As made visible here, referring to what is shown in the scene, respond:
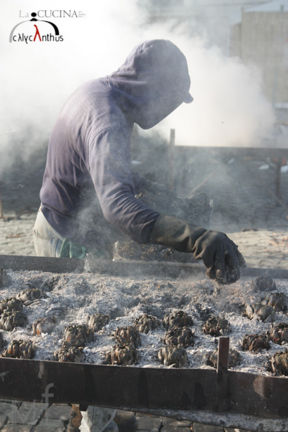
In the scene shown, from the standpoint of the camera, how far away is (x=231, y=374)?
186 centimetres

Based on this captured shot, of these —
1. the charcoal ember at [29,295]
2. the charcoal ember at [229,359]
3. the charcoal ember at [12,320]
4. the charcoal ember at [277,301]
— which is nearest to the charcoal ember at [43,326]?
the charcoal ember at [12,320]

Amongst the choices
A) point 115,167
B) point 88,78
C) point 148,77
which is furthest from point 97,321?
point 88,78

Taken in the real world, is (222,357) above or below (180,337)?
above

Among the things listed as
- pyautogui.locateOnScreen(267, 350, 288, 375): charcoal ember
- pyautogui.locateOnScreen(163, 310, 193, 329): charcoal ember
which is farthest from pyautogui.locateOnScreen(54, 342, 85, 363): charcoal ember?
pyautogui.locateOnScreen(267, 350, 288, 375): charcoal ember

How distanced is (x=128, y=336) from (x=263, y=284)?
38.6 inches

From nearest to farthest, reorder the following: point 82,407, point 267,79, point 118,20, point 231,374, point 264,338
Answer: point 231,374
point 82,407
point 264,338
point 118,20
point 267,79

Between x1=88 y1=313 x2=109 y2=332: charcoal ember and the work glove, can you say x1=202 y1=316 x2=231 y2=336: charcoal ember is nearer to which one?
the work glove

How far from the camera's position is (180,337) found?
2.25 metres

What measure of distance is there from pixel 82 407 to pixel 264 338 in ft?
3.00

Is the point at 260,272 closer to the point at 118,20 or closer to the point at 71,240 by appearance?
the point at 71,240

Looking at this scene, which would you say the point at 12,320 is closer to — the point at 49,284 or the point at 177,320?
the point at 49,284

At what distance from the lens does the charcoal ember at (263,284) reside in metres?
2.80

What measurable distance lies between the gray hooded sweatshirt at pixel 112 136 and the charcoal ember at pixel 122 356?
1.66 ft

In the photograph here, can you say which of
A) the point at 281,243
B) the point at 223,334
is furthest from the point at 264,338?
the point at 281,243
